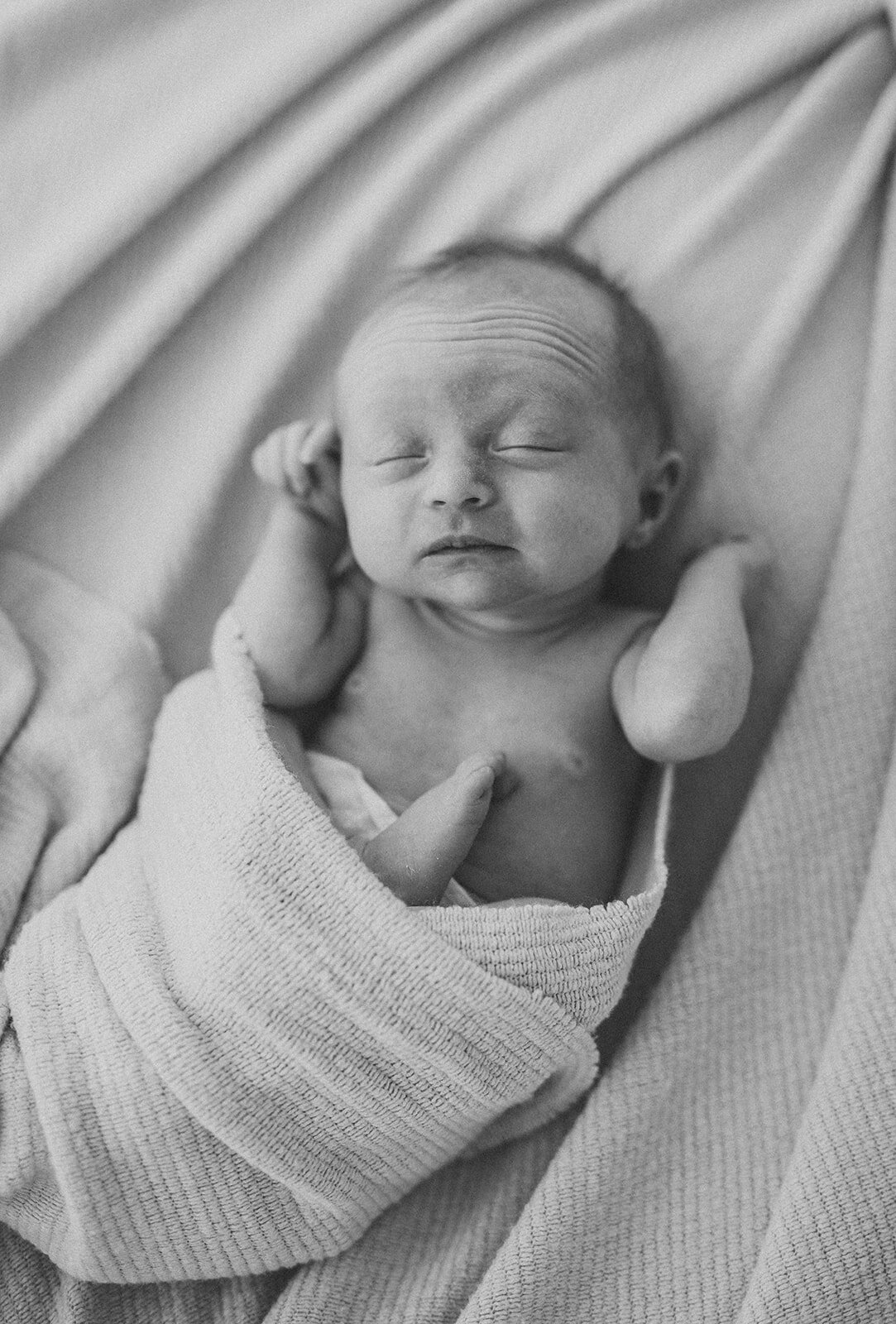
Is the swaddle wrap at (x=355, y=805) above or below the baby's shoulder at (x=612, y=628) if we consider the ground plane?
below

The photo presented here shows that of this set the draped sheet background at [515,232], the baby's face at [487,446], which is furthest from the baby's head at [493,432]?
the draped sheet background at [515,232]

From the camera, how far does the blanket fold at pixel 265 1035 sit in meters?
1.02

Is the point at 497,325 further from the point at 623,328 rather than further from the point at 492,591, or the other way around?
the point at 492,591

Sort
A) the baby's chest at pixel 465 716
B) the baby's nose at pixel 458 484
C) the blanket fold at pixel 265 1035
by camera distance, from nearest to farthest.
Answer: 1. the blanket fold at pixel 265 1035
2. the baby's nose at pixel 458 484
3. the baby's chest at pixel 465 716

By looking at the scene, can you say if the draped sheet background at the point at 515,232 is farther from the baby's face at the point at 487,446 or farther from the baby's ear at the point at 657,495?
the baby's face at the point at 487,446

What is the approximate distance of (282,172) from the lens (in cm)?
138

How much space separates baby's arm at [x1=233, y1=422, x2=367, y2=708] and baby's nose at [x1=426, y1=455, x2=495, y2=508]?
185 mm

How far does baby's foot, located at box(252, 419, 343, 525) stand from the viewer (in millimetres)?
1275

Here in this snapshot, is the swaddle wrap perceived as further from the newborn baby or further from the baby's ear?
the baby's ear

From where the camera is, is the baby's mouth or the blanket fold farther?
the baby's mouth

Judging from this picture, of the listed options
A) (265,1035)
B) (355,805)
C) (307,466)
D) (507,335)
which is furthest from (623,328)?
(265,1035)

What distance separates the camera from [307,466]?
4.24 feet

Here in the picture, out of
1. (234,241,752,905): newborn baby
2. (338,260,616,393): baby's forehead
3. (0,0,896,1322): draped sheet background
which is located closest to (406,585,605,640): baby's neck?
(234,241,752,905): newborn baby

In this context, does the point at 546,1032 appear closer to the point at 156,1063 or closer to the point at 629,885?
the point at 629,885
